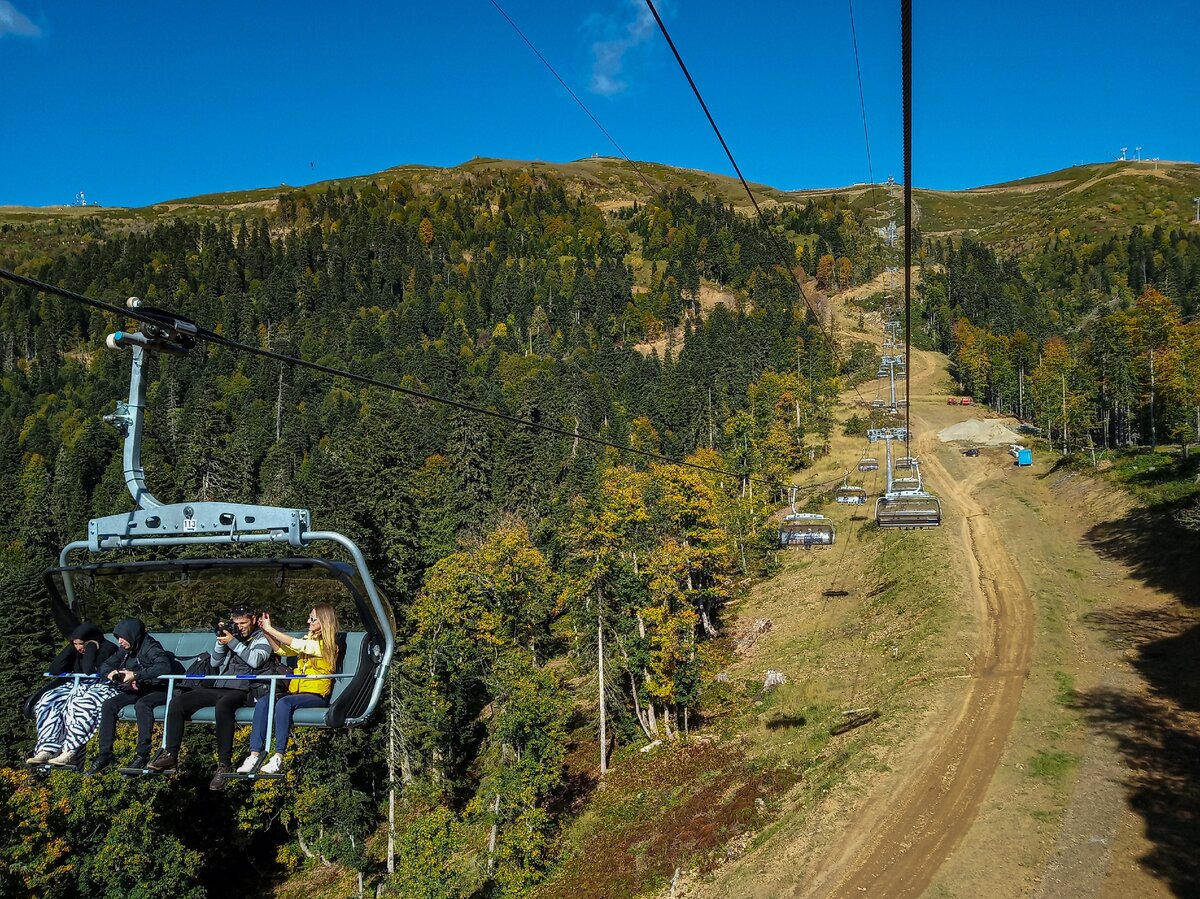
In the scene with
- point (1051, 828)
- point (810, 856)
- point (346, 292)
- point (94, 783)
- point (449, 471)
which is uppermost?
Answer: point (346, 292)

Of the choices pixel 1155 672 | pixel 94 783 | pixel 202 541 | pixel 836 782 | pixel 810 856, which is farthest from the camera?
pixel 94 783

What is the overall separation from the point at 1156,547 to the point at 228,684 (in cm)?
4753

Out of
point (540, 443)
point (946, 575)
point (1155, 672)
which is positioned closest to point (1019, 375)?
point (540, 443)

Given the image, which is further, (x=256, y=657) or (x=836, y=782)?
(x=836, y=782)

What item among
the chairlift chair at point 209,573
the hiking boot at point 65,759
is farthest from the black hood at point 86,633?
the hiking boot at point 65,759

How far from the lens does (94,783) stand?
122 feet

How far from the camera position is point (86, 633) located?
920 cm

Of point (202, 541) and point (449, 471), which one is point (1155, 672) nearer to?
point (202, 541)

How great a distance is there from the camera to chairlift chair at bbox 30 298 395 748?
26.0 feet

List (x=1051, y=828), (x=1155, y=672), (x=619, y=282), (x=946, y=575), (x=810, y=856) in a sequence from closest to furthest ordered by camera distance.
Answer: (x=1051, y=828) → (x=810, y=856) → (x=1155, y=672) → (x=946, y=575) → (x=619, y=282)

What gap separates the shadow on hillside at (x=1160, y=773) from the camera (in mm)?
17609

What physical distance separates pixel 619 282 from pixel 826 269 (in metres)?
53.0

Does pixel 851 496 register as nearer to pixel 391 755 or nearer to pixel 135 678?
pixel 391 755

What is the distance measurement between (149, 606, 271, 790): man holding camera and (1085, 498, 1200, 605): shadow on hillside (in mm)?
39493
